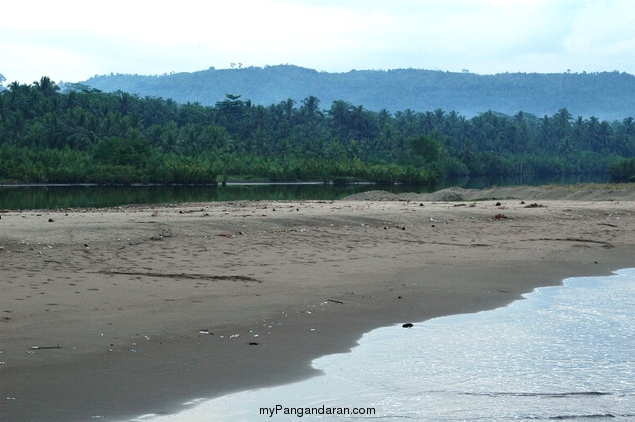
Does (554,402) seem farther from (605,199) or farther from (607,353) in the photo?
(605,199)

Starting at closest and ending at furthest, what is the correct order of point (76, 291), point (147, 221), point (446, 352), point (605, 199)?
1. point (446, 352)
2. point (76, 291)
3. point (147, 221)
4. point (605, 199)

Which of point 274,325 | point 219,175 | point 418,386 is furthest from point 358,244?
point 219,175

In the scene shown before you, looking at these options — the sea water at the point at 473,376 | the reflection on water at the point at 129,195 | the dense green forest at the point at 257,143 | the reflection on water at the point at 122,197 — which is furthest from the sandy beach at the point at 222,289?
the dense green forest at the point at 257,143

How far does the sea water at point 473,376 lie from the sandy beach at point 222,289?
1.16 feet

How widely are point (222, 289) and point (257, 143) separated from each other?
Result: 9895 centimetres

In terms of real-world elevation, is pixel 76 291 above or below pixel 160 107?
below

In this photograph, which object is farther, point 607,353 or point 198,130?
point 198,130

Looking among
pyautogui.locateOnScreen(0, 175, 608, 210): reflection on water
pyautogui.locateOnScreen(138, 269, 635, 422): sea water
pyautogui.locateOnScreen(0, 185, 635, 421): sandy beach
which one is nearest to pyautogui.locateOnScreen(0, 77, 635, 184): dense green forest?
pyautogui.locateOnScreen(0, 175, 608, 210): reflection on water

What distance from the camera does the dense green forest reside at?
78062 mm

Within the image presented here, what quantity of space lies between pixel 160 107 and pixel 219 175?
48915mm

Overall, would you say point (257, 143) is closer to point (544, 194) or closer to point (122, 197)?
point (122, 197)

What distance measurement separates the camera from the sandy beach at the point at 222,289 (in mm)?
7074

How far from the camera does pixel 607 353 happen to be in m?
8.79

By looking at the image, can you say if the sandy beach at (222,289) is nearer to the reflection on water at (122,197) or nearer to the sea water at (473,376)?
the sea water at (473,376)
